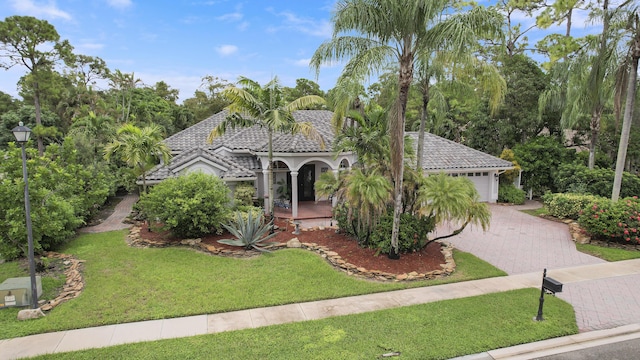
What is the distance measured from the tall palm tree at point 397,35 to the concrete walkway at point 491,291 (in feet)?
11.8

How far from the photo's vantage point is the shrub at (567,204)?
55.9 ft

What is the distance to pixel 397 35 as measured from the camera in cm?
1012

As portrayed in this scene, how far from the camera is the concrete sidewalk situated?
707 cm

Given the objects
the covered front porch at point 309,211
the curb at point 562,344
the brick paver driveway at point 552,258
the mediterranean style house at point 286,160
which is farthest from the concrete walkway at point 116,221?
the curb at point 562,344

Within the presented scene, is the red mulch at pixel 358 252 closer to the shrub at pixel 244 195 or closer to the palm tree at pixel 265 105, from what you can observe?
the shrub at pixel 244 195

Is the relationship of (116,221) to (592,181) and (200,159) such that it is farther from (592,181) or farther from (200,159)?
(592,181)

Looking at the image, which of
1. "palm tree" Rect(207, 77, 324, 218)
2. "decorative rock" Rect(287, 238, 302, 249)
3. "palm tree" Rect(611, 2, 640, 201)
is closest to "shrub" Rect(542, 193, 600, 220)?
"palm tree" Rect(611, 2, 640, 201)

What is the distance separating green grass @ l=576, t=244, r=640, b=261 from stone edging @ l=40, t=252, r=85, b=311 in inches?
697

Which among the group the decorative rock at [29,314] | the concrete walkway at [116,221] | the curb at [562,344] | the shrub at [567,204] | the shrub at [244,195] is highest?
the shrub at [244,195]

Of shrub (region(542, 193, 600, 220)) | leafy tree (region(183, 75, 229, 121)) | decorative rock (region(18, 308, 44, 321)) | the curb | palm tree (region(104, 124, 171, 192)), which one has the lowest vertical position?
the curb

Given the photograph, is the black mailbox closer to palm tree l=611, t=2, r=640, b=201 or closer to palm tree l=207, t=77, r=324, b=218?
palm tree l=207, t=77, r=324, b=218

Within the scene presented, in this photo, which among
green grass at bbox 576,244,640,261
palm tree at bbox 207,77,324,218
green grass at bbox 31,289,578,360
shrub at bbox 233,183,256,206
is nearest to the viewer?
green grass at bbox 31,289,578,360

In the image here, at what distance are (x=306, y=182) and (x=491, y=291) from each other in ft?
45.3

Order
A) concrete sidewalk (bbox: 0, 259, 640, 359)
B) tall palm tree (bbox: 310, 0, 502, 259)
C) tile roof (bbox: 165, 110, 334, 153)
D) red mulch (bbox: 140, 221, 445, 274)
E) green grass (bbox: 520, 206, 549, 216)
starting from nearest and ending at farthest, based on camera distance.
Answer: concrete sidewalk (bbox: 0, 259, 640, 359) → tall palm tree (bbox: 310, 0, 502, 259) → red mulch (bbox: 140, 221, 445, 274) → tile roof (bbox: 165, 110, 334, 153) → green grass (bbox: 520, 206, 549, 216)
